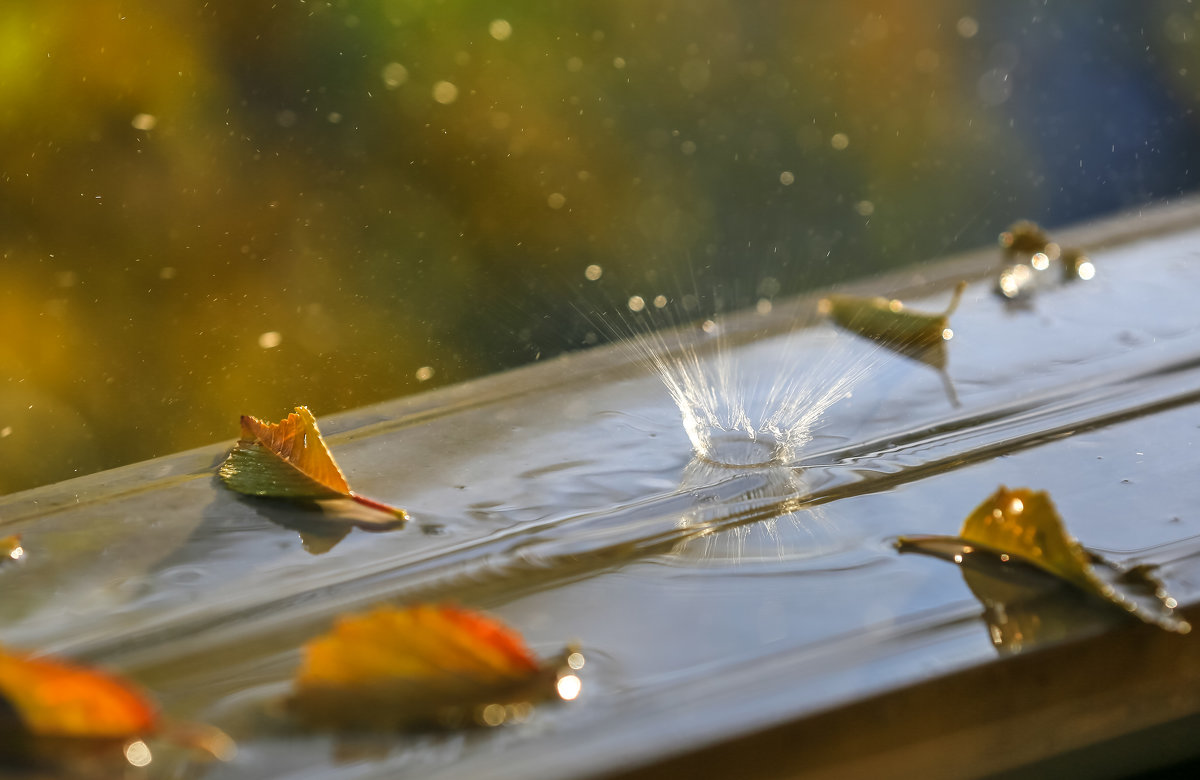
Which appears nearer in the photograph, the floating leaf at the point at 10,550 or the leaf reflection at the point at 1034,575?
the leaf reflection at the point at 1034,575

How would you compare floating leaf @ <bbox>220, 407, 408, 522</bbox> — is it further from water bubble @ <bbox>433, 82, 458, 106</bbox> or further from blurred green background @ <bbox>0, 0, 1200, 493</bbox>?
water bubble @ <bbox>433, 82, 458, 106</bbox>

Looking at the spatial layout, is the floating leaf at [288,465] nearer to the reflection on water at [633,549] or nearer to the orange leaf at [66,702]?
the reflection on water at [633,549]

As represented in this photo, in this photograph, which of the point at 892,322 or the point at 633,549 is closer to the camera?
the point at 633,549

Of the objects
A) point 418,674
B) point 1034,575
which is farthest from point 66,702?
point 1034,575

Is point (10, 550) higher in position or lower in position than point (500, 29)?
lower

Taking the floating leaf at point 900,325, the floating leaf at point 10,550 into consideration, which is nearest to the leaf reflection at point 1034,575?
the floating leaf at point 900,325

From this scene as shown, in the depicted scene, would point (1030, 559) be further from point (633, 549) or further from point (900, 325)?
point (900, 325)

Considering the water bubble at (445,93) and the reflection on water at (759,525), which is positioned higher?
the water bubble at (445,93)
